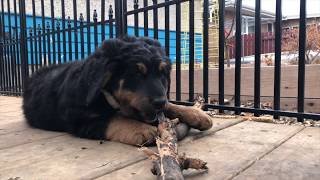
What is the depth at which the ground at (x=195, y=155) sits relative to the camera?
7.11ft

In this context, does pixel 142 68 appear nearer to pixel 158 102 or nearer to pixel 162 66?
Result: pixel 162 66

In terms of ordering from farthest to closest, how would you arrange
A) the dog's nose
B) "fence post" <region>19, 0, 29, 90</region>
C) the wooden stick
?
"fence post" <region>19, 0, 29, 90</region> < the dog's nose < the wooden stick

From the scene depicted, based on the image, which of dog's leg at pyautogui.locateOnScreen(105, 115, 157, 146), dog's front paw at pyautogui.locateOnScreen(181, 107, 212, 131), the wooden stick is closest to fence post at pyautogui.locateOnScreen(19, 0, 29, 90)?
dog's leg at pyautogui.locateOnScreen(105, 115, 157, 146)

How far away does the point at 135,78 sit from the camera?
287 centimetres

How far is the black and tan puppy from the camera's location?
2.82 metres

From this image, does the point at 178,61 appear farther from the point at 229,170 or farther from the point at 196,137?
the point at 229,170

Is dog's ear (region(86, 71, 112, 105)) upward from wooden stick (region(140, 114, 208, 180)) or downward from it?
upward

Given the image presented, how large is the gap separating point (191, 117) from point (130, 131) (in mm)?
588

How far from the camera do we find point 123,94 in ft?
9.62

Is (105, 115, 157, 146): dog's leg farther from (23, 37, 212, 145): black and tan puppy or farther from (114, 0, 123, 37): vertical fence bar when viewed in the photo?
(114, 0, 123, 37): vertical fence bar

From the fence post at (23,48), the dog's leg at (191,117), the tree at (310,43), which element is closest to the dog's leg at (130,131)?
the dog's leg at (191,117)

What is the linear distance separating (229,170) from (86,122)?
1446 mm

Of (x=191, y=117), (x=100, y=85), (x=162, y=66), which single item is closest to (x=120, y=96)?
(x=100, y=85)

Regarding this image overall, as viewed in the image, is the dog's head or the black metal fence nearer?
the dog's head
